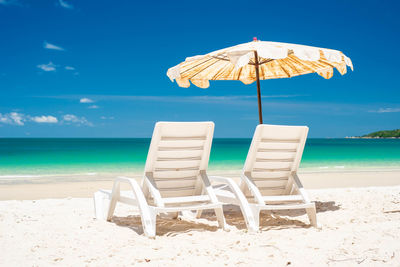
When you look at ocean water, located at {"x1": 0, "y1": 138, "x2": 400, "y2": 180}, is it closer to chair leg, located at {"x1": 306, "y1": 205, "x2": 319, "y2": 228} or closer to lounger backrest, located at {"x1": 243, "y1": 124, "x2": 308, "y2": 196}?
lounger backrest, located at {"x1": 243, "y1": 124, "x2": 308, "y2": 196}

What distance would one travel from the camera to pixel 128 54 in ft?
182

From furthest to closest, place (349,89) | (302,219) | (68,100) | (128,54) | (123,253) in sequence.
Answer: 1. (68,100)
2. (349,89)
3. (128,54)
4. (302,219)
5. (123,253)

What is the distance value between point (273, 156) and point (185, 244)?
1444 mm

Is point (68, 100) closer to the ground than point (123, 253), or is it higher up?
higher up

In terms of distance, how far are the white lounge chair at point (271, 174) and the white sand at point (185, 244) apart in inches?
11.2

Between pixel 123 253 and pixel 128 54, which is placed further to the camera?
pixel 128 54

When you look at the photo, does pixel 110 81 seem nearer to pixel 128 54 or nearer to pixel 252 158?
pixel 128 54

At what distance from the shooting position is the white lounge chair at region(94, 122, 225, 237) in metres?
3.63

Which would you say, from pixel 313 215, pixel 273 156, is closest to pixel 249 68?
pixel 273 156

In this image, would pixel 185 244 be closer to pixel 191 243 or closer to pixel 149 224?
pixel 191 243

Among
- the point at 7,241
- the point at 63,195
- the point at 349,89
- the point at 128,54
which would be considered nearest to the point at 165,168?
the point at 7,241

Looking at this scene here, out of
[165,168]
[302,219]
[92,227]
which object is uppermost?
[165,168]

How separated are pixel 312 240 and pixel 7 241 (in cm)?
233

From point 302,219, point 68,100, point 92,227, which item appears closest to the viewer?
point 92,227
